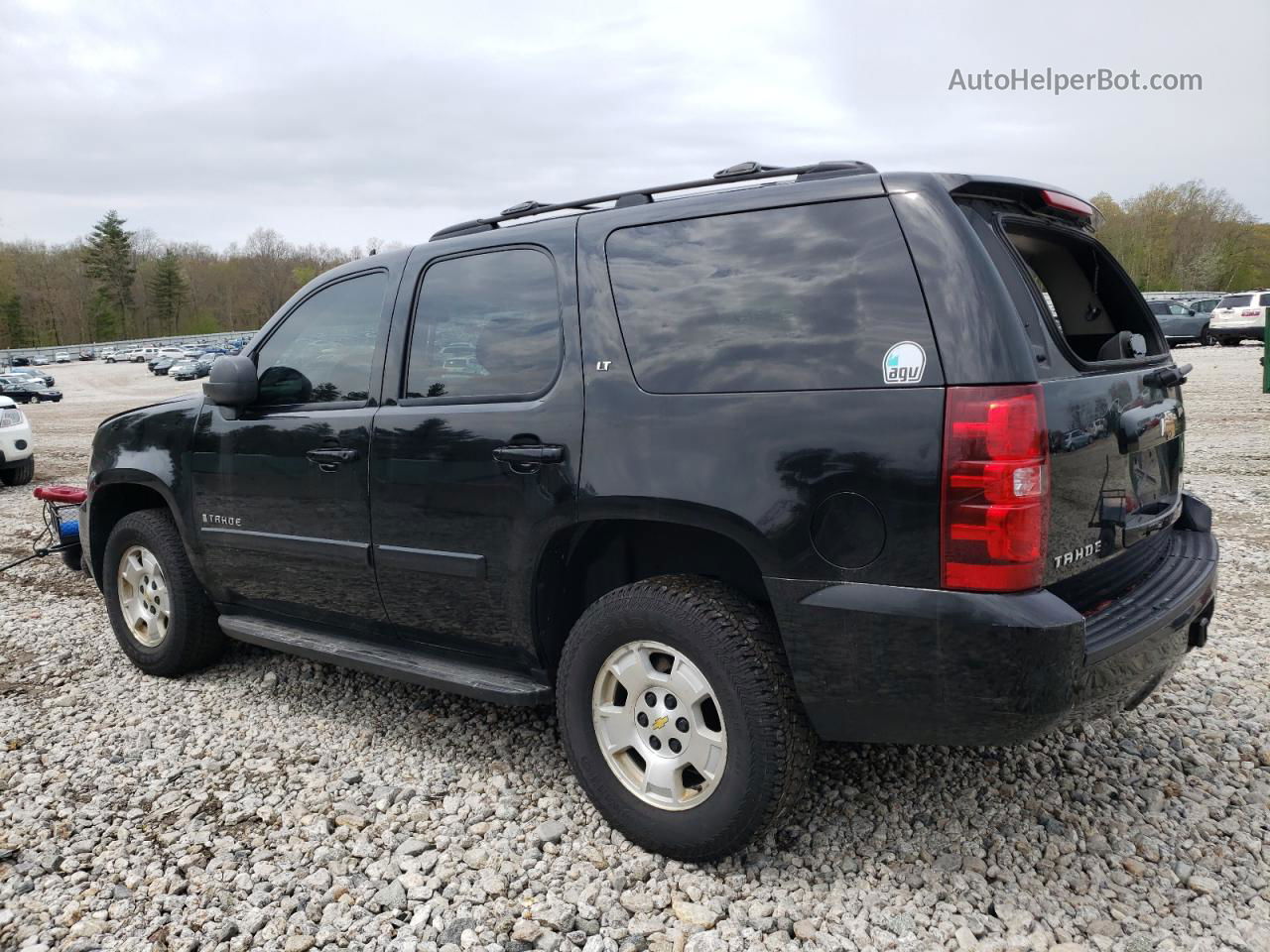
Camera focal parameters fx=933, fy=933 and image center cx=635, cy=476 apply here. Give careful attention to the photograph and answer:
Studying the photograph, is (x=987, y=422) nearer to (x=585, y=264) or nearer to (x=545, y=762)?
(x=585, y=264)

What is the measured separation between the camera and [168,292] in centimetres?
10612

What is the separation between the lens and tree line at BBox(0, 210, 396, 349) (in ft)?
321

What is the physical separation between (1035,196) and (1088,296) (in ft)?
2.46

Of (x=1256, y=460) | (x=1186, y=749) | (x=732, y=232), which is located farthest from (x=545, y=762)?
(x=1256, y=460)

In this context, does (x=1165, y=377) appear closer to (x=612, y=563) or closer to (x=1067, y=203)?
(x=1067, y=203)

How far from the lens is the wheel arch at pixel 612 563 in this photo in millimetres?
2826

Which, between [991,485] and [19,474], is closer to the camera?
[991,485]

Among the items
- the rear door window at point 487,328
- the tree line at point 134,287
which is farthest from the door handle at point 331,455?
the tree line at point 134,287

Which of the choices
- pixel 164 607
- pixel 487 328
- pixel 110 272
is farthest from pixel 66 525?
pixel 110 272

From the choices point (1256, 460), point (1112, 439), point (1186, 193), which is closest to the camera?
point (1112, 439)

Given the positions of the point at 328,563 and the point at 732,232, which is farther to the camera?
the point at 328,563

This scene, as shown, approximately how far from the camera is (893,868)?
2732 millimetres

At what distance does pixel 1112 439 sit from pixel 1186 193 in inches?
3615

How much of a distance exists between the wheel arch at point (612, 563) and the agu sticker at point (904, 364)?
675 mm
